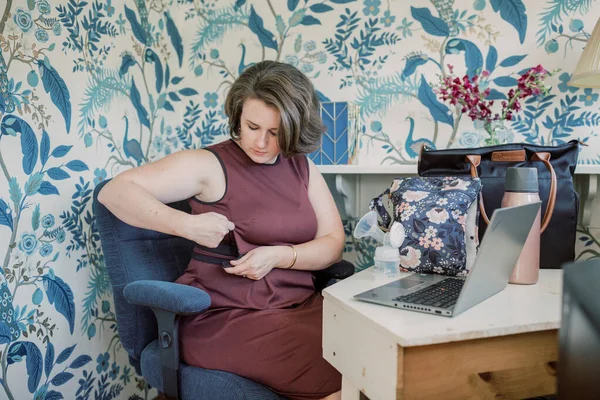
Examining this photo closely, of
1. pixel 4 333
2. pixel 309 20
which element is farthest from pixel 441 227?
pixel 4 333

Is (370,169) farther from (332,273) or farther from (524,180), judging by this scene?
(524,180)

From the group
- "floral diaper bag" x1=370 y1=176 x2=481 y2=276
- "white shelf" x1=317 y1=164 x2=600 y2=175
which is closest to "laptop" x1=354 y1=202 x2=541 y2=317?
"floral diaper bag" x1=370 y1=176 x2=481 y2=276

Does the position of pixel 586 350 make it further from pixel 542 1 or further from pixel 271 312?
pixel 542 1

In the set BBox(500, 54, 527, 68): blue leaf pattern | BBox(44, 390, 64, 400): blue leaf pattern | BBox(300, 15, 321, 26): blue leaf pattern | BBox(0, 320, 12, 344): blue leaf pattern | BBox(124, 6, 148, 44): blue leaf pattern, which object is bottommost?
BBox(44, 390, 64, 400): blue leaf pattern

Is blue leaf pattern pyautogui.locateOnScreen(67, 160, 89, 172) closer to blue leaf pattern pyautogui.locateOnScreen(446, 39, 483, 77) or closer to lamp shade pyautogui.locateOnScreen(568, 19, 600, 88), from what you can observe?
blue leaf pattern pyautogui.locateOnScreen(446, 39, 483, 77)

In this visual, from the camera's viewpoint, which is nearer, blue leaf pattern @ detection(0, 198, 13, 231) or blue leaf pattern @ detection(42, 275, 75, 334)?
blue leaf pattern @ detection(0, 198, 13, 231)

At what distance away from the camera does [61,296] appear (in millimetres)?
1594

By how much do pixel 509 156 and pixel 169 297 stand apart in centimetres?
100

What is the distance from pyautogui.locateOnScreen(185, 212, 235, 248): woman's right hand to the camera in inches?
49.1

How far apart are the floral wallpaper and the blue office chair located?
335mm

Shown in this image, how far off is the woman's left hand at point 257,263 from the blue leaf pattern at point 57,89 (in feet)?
2.67

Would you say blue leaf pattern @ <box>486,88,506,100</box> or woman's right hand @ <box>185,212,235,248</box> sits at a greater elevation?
blue leaf pattern @ <box>486,88,506,100</box>

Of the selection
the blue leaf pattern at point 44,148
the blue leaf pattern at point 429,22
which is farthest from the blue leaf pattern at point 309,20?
the blue leaf pattern at point 44,148

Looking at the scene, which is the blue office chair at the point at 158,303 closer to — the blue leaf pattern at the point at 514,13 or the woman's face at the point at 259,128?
the woman's face at the point at 259,128
